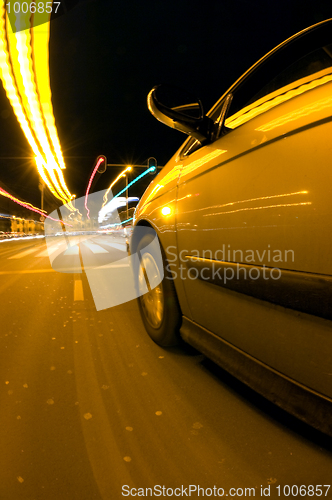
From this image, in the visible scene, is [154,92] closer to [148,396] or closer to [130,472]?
[148,396]

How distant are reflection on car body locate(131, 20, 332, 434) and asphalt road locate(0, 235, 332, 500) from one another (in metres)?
0.31

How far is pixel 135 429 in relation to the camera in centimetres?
164

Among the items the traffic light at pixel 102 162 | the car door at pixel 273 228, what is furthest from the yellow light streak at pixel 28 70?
the car door at pixel 273 228

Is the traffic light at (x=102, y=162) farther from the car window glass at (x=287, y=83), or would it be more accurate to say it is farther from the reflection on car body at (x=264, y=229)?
the car window glass at (x=287, y=83)

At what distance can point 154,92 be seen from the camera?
6.40 feet

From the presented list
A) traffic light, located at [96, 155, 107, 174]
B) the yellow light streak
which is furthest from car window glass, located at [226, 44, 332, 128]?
traffic light, located at [96, 155, 107, 174]

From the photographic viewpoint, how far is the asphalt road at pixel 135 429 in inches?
50.9

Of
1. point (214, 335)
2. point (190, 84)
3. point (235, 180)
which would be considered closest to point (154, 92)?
point (235, 180)

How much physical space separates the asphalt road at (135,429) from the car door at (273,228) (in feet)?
1.45

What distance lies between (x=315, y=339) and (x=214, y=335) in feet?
2.57

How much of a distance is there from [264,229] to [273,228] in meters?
0.06

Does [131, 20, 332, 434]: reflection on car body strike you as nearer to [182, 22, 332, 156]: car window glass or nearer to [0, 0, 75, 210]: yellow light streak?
[182, 22, 332, 156]: car window glass

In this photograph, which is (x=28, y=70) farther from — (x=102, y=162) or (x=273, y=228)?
(x=102, y=162)

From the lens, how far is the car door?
3.68ft
